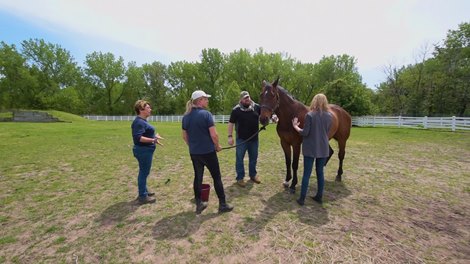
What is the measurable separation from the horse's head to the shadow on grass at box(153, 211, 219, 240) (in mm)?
2033

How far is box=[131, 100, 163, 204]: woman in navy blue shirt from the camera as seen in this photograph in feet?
13.6

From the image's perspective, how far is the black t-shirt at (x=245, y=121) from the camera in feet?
17.4

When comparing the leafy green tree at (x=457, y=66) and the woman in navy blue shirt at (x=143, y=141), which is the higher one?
the leafy green tree at (x=457, y=66)

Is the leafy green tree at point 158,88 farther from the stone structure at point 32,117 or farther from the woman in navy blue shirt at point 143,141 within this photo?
the woman in navy blue shirt at point 143,141

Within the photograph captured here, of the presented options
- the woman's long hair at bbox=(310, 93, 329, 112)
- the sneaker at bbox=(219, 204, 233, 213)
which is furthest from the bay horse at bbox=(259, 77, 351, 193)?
the sneaker at bbox=(219, 204, 233, 213)

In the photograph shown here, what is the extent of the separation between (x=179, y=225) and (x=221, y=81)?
49.5 meters

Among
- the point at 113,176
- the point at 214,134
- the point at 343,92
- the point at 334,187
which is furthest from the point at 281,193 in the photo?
the point at 343,92

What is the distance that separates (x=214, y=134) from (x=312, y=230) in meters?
1.99

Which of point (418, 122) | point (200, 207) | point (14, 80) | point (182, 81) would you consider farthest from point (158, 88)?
point (200, 207)

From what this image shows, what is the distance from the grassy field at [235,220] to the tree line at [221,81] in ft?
78.7

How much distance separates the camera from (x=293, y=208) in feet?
13.8

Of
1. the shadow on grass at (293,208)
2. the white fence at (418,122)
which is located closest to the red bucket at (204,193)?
the shadow on grass at (293,208)

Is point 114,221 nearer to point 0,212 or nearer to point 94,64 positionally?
point 0,212

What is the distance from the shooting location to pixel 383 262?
2750 mm
